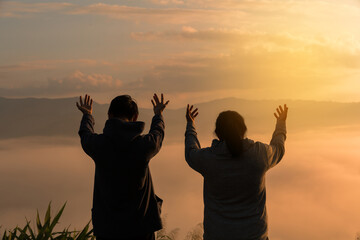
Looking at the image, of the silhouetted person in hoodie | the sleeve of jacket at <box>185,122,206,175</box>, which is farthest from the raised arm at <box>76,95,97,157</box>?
the sleeve of jacket at <box>185,122,206,175</box>

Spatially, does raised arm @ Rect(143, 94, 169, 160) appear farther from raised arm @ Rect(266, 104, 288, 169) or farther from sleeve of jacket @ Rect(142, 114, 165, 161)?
raised arm @ Rect(266, 104, 288, 169)

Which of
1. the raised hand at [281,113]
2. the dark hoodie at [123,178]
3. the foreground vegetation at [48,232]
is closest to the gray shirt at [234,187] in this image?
the dark hoodie at [123,178]

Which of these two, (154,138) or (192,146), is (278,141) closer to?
(192,146)

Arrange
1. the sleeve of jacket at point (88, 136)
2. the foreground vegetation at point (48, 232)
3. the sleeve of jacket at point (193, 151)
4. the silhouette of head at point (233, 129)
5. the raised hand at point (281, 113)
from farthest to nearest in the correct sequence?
1. the foreground vegetation at point (48, 232)
2. the raised hand at point (281, 113)
3. the sleeve of jacket at point (88, 136)
4. the sleeve of jacket at point (193, 151)
5. the silhouette of head at point (233, 129)

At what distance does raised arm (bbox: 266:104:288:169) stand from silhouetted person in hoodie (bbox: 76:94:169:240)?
0.81 meters

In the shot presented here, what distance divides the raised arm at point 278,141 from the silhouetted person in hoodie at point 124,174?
807mm

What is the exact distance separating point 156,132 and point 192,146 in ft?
0.96

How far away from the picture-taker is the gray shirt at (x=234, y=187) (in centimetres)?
342

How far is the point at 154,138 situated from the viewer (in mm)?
3625

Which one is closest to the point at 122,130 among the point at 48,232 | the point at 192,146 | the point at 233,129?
the point at 192,146

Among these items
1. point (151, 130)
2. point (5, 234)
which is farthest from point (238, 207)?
point (5, 234)

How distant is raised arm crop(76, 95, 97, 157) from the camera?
11.9 feet

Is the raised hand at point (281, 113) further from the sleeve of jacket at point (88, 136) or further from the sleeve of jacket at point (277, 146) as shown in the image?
the sleeve of jacket at point (88, 136)

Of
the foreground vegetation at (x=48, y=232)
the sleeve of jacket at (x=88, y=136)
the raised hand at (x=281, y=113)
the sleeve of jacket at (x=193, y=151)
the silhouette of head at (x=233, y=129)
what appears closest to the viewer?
the silhouette of head at (x=233, y=129)
